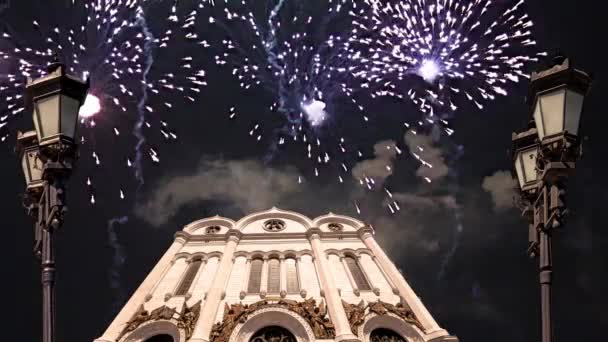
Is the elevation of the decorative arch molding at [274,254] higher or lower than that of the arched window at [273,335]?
higher

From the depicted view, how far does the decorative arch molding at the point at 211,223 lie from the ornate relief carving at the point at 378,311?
13151 millimetres

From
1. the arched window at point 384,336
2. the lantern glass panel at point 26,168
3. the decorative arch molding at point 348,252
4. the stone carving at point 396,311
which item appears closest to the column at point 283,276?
the decorative arch molding at point 348,252

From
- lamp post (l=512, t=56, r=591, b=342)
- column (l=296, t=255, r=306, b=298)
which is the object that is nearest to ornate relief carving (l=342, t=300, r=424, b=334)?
column (l=296, t=255, r=306, b=298)

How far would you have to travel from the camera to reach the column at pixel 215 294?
39625 millimetres

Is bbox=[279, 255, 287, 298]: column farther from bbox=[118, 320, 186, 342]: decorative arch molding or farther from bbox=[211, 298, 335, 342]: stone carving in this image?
bbox=[118, 320, 186, 342]: decorative arch molding

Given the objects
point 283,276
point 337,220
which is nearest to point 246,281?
point 283,276

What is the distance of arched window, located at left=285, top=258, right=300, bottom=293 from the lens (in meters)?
44.7

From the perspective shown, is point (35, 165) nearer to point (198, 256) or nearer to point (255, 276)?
point (255, 276)

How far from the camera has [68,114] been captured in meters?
12.1

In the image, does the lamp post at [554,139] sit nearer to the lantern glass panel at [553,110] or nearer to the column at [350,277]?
the lantern glass panel at [553,110]

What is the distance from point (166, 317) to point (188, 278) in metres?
5.27

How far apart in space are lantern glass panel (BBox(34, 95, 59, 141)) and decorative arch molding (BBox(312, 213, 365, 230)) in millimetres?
40744

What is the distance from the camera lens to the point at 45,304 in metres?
11.3

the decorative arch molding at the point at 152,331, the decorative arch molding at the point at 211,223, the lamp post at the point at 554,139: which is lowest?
the decorative arch molding at the point at 152,331
